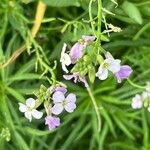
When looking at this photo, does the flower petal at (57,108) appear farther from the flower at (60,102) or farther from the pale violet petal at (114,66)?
the pale violet petal at (114,66)

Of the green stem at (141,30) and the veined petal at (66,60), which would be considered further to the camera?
the green stem at (141,30)

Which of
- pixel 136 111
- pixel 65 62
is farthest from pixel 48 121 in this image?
pixel 136 111

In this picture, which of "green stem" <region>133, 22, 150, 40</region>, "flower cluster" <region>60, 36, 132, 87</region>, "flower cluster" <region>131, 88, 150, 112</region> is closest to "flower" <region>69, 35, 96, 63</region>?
"flower cluster" <region>60, 36, 132, 87</region>

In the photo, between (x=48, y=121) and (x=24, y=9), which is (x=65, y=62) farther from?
(x=24, y=9)

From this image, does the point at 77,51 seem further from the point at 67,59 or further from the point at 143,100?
the point at 143,100

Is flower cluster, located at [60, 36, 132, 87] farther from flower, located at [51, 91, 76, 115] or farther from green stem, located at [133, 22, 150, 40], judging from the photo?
green stem, located at [133, 22, 150, 40]

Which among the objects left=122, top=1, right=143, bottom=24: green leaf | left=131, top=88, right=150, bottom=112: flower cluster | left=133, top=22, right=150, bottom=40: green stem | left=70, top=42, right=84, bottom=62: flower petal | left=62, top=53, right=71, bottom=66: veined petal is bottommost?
left=131, top=88, right=150, bottom=112: flower cluster

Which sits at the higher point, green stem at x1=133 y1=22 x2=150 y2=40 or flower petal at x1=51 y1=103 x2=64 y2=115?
green stem at x1=133 y1=22 x2=150 y2=40

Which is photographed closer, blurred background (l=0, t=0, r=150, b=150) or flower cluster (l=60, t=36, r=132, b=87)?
flower cluster (l=60, t=36, r=132, b=87)

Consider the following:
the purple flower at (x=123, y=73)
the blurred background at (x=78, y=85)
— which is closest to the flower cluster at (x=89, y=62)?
the purple flower at (x=123, y=73)

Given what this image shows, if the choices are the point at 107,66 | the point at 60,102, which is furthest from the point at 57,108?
the point at 107,66
